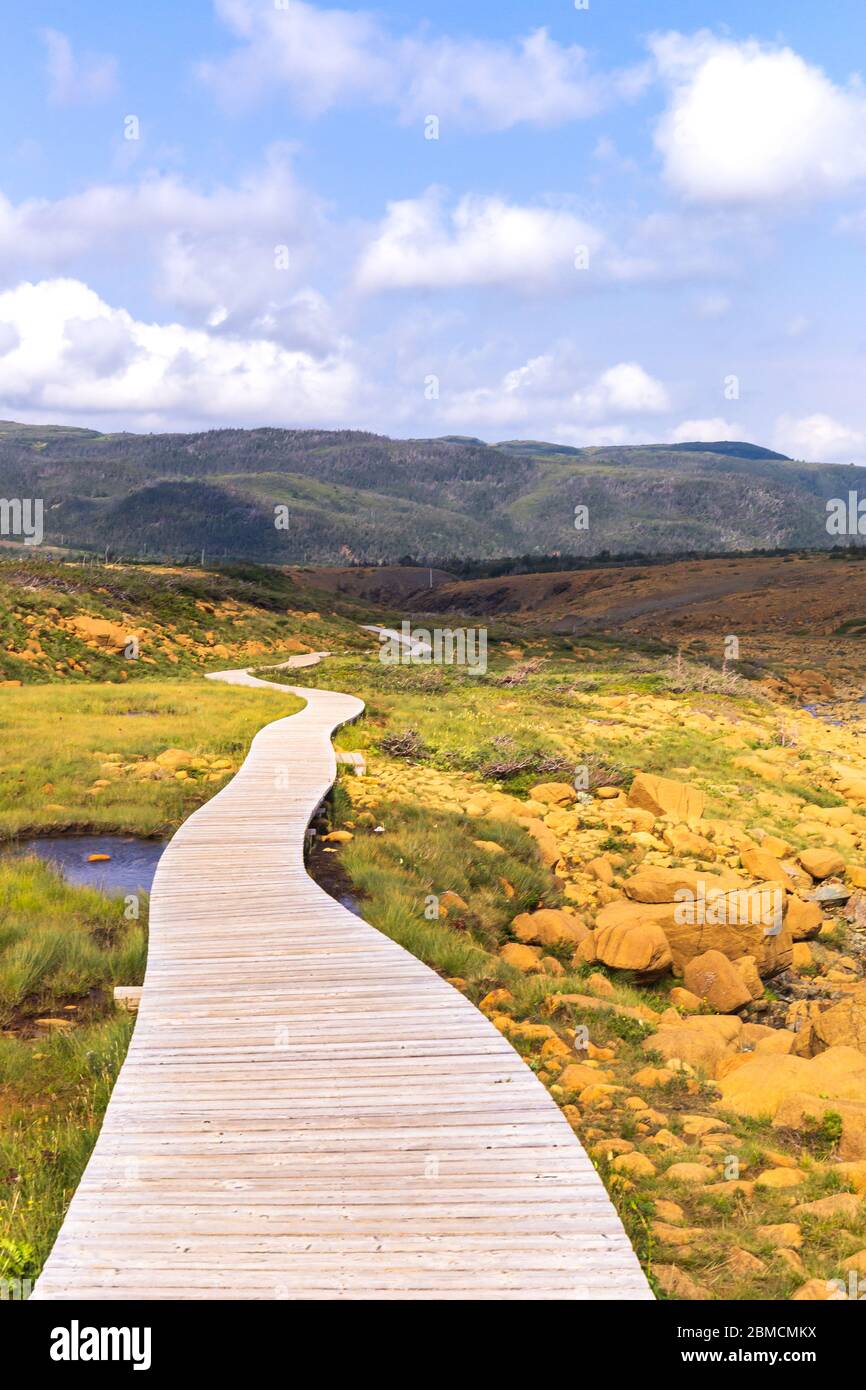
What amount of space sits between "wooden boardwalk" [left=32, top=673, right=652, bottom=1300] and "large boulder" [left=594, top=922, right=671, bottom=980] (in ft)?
9.34

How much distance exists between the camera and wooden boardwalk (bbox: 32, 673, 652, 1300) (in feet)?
12.3

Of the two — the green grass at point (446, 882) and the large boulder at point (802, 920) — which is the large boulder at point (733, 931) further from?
the green grass at point (446, 882)

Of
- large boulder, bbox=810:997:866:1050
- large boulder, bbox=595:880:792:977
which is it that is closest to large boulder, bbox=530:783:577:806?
large boulder, bbox=595:880:792:977

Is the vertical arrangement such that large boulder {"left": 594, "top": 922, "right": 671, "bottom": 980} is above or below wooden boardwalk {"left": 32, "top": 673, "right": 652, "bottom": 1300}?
below

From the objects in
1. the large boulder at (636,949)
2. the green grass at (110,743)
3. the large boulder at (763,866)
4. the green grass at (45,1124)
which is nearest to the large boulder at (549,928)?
the large boulder at (636,949)

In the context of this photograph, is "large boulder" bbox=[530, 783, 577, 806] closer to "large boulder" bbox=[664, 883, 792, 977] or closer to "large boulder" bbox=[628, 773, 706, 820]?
"large boulder" bbox=[628, 773, 706, 820]

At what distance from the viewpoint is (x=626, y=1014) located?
7617 millimetres

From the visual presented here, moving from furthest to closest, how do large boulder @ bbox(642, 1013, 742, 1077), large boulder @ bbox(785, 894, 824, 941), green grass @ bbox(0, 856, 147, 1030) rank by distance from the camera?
large boulder @ bbox(785, 894, 824, 941)
green grass @ bbox(0, 856, 147, 1030)
large boulder @ bbox(642, 1013, 742, 1077)

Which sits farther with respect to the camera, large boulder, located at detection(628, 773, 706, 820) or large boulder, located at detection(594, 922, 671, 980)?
large boulder, located at detection(628, 773, 706, 820)

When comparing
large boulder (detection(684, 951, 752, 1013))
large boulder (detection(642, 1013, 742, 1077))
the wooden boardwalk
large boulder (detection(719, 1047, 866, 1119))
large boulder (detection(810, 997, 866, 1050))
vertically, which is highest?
the wooden boardwalk

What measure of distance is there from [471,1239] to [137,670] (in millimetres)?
30041

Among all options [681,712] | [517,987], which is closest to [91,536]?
[681,712]

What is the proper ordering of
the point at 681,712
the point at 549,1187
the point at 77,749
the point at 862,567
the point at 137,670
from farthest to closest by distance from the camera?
the point at 862,567 < the point at 137,670 < the point at 681,712 < the point at 77,749 < the point at 549,1187
